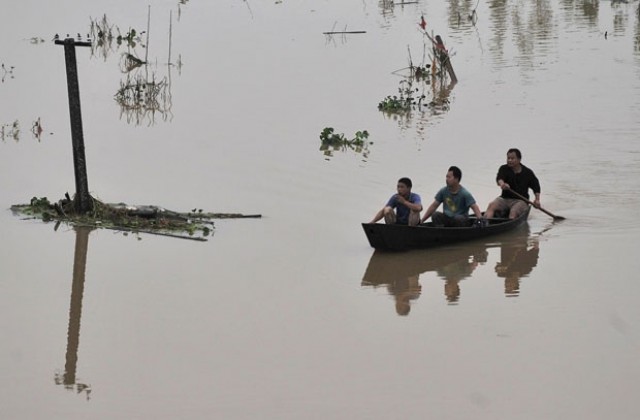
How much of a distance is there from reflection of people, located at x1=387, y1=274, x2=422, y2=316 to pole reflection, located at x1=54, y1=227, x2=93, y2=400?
3.00 m

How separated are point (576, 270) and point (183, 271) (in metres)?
4.16

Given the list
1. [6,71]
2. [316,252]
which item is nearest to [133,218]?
[316,252]

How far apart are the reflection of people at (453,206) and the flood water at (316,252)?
0.40m

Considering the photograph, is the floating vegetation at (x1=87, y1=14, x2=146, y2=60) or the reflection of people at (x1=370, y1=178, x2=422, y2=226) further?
the floating vegetation at (x1=87, y1=14, x2=146, y2=60)

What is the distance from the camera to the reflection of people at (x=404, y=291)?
1078 cm

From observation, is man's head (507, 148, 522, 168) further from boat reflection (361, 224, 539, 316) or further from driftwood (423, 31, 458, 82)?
driftwood (423, 31, 458, 82)

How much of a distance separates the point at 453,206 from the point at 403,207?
2.40ft

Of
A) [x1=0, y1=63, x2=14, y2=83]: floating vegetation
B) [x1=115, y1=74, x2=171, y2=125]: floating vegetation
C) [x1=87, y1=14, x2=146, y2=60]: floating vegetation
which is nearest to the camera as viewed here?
[x1=115, y1=74, x2=171, y2=125]: floating vegetation

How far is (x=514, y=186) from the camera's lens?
1359 centimetres

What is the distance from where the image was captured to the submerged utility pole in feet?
43.0

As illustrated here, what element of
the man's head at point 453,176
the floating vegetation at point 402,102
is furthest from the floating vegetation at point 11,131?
the man's head at point 453,176

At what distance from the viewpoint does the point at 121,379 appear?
352 inches

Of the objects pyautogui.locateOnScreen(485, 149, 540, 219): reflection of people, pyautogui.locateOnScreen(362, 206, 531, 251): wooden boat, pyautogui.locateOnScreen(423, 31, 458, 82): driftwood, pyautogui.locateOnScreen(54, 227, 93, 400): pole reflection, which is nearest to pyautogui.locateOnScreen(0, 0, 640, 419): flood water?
pyautogui.locateOnScreen(54, 227, 93, 400): pole reflection

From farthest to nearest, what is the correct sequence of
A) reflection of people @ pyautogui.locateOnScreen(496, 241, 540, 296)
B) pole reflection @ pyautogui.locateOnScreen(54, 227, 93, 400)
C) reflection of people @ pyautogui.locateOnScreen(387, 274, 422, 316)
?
reflection of people @ pyautogui.locateOnScreen(496, 241, 540, 296) < reflection of people @ pyautogui.locateOnScreen(387, 274, 422, 316) < pole reflection @ pyautogui.locateOnScreen(54, 227, 93, 400)
